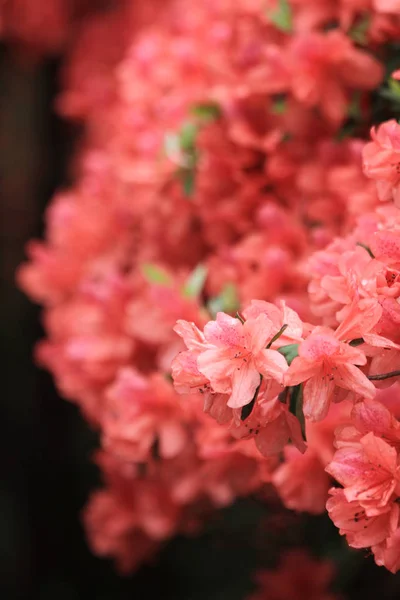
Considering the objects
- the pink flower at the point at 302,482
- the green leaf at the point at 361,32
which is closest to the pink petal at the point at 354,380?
the pink flower at the point at 302,482

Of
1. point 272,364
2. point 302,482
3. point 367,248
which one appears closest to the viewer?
point 272,364

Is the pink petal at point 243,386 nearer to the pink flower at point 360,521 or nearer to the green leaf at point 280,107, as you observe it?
the pink flower at point 360,521

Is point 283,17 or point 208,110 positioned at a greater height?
point 283,17

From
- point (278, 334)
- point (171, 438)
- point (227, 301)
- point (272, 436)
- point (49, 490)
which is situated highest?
point (278, 334)

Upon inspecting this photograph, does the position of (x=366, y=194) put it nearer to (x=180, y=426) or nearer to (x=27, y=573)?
(x=180, y=426)

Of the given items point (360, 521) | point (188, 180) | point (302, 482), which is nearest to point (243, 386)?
point (360, 521)

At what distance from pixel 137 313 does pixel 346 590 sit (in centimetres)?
70

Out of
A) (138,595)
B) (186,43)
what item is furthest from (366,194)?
(138,595)

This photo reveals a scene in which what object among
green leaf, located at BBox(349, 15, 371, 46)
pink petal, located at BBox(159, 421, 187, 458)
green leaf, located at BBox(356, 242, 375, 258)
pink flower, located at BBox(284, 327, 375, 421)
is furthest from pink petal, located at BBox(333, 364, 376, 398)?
Answer: green leaf, located at BBox(349, 15, 371, 46)

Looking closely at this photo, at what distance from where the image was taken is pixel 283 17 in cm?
96

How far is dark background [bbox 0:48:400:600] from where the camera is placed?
4.08ft

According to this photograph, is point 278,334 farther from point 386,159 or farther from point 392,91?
point 392,91

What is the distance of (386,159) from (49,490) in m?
1.44

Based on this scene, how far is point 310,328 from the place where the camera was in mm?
628
